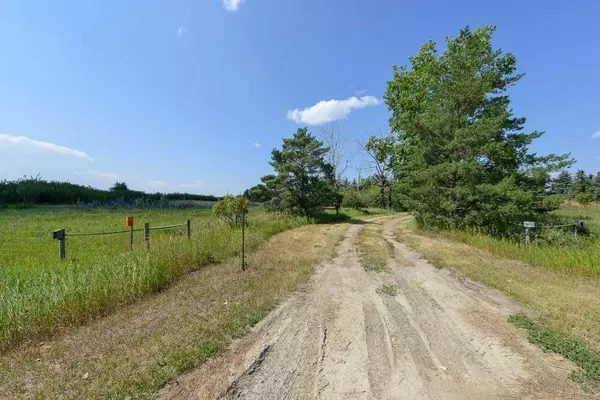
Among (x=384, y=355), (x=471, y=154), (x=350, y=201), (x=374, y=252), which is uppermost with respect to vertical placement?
(x=471, y=154)

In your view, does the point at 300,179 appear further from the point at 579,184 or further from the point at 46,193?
the point at 579,184

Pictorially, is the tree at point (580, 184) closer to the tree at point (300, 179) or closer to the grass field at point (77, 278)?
the tree at point (300, 179)

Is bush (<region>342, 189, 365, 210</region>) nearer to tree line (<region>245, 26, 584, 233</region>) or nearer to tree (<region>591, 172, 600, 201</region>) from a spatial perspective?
tree line (<region>245, 26, 584, 233</region>)

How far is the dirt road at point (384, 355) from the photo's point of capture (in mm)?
2543

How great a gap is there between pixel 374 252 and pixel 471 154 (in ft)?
22.0

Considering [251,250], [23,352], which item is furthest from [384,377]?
[251,250]

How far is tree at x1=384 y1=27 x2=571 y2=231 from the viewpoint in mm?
10812

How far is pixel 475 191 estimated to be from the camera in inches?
426

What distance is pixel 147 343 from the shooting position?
3.33 metres

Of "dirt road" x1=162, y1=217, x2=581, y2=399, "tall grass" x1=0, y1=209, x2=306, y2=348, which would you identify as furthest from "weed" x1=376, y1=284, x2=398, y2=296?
"tall grass" x1=0, y1=209, x2=306, y2=348

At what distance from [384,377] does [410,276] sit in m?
3.76

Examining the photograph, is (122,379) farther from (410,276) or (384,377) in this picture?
(410,276)

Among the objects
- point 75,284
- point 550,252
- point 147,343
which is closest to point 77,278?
point 75,284

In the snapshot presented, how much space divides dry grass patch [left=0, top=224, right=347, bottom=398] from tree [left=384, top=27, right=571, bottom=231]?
28.4 feet
